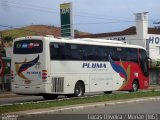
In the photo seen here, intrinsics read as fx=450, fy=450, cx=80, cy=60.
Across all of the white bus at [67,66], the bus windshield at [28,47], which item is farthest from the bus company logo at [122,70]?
the bus windshield at [28,47]

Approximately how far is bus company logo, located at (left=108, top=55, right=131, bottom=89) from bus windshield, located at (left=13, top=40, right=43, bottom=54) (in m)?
6.27

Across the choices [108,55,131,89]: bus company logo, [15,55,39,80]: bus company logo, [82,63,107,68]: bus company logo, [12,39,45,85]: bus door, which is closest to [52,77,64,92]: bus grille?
[12,39,45,85]: bus door

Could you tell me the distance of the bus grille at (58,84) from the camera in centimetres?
2356

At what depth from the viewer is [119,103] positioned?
2167 cm

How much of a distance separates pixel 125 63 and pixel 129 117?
46.1 ft

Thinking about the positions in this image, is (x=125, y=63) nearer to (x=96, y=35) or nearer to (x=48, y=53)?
(x=48, y=53)

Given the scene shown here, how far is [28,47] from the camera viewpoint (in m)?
23.7

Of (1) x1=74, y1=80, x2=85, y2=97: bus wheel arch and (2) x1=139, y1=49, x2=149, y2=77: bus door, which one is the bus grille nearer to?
(1) x1=74, y1=80, x2=85, y2=97: bus wheel arch

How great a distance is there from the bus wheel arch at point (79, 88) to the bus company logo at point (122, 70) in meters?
3.22

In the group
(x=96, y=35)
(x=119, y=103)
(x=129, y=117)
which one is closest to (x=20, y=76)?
(x=119, y=103)

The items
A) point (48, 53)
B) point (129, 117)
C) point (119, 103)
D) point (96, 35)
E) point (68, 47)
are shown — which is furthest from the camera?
point (96, 35)

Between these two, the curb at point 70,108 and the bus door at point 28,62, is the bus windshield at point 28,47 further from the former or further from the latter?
the curb at point 70,108

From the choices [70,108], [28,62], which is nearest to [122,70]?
[28,62]

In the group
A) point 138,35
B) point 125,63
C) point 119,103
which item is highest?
point 138,35
